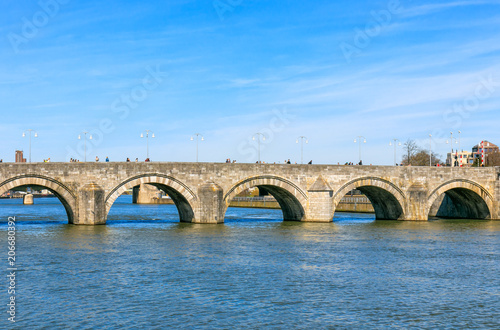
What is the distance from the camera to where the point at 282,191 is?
6184 cm

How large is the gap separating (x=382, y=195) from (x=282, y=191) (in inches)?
499

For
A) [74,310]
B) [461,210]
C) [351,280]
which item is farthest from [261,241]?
[461,210]

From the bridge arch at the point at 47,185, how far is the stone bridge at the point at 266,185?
0.08 meters

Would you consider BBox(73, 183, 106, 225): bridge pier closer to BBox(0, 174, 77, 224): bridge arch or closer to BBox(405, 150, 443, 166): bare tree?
BBox(0, 174, 77, 224): bridge arch

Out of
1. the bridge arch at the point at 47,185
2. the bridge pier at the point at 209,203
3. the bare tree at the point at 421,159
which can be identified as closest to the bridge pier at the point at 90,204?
the bridge arch at the point at 47,185

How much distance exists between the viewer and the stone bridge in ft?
173

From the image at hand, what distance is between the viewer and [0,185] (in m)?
50.6

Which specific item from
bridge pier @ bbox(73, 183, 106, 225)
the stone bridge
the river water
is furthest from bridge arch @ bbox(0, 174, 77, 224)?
the river water

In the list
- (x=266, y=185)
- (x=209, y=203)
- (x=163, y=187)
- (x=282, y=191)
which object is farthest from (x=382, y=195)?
(x=163, y=187)

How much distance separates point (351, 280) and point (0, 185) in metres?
34.6

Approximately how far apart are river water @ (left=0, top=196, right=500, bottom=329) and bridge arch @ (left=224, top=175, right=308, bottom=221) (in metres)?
11.6

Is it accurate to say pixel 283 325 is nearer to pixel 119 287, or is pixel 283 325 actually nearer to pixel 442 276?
pixel 119 287

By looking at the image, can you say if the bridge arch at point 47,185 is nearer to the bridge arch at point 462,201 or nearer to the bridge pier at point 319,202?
the bridge pier at point 319,202

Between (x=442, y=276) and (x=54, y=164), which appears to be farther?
(x=54, y=164)
